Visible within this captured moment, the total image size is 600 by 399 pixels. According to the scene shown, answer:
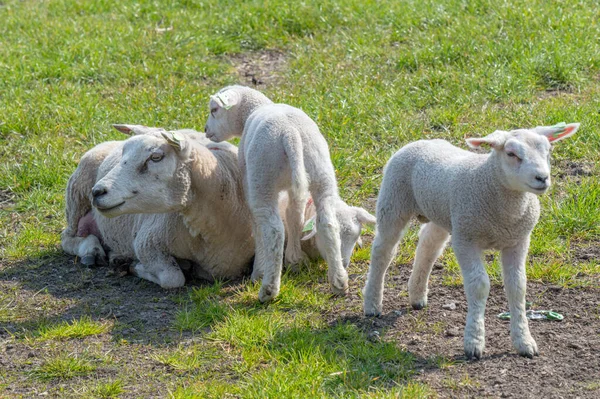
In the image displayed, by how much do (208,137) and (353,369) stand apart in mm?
2416

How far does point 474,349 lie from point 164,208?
7.56ft

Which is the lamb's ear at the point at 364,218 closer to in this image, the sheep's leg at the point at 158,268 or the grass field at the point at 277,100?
the grass field at the point at 277,100

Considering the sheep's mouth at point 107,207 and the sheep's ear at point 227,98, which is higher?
the sheep's ear at point 227,98

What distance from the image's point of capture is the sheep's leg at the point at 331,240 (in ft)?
19.5

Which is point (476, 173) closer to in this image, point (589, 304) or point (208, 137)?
point (589, 304)

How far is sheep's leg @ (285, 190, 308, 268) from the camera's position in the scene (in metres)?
6.50

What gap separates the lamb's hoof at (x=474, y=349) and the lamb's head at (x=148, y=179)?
2226 mm

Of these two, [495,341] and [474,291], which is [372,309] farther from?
[474,291]

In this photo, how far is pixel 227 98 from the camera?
260 inches

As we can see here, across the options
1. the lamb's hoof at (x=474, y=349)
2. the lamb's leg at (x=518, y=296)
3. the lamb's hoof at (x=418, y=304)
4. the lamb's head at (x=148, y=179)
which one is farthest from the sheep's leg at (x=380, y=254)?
the lamb's head at (x=148, y=179)

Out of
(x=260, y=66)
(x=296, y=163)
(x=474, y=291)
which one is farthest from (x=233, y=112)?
(x=260, y=66)

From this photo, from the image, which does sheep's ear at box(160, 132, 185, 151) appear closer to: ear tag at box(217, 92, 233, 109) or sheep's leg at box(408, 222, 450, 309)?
ear tag at box(217, 92, 233, 109)

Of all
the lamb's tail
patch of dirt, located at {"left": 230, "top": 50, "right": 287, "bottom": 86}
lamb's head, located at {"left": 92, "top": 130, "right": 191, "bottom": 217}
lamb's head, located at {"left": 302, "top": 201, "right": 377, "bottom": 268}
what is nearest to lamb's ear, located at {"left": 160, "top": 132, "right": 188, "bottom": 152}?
lamb's head, located at {"left": 92, "top": 130, "right": 191, "bottom": 217}

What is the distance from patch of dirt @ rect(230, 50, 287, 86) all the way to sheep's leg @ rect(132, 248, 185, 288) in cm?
367
